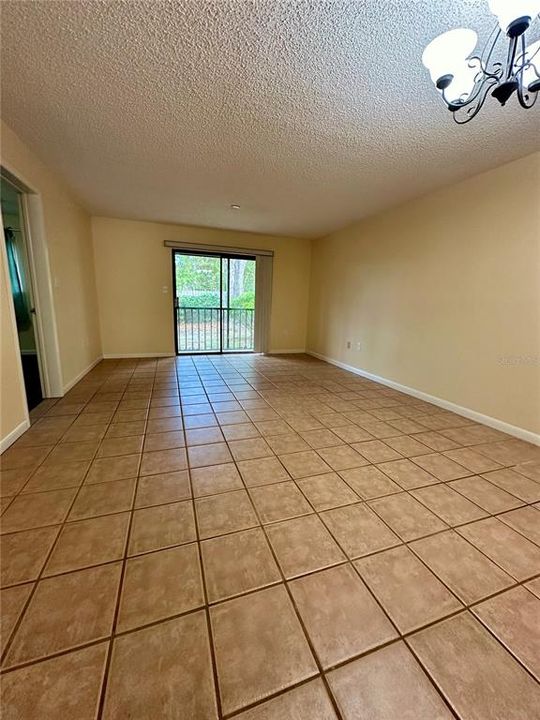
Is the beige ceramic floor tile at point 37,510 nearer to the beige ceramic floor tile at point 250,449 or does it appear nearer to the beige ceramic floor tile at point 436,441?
the beige ceramic floor tile at point 250,449

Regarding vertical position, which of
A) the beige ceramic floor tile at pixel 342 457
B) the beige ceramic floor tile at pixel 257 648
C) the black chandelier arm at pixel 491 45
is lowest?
the beige ceramic floor tile at pixel 257 648

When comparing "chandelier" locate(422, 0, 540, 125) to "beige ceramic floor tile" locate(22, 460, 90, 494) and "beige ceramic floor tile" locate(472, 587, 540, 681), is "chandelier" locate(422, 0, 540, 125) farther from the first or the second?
"beige ceramic floor tile" locate(22, 460, 90, 494)

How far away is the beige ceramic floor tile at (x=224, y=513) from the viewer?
56.1 inches

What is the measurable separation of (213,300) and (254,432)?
11.9ft

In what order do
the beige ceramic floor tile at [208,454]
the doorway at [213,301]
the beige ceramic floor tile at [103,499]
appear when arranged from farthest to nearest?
1. the doorway at [213,301]
2. the beige ceramic floor tile at [208,454]
3. the beige ceramic floor tile at [103,499]

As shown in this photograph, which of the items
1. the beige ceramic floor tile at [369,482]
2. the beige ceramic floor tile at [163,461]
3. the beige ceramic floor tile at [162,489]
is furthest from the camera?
the beige ceramic floor tile at [163,461]

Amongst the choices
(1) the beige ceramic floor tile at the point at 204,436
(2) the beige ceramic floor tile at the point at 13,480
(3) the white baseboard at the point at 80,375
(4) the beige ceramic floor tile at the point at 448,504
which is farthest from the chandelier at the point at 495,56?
(3) the white baseboard at the point at 80,375

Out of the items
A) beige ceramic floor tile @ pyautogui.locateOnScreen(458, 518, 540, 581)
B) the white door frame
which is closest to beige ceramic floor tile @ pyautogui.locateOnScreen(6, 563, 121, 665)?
beige ceramic floor tile @ pyautogui.locateOnScreen(458, 518, 540, 581)

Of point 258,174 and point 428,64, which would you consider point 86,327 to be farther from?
point 428,64

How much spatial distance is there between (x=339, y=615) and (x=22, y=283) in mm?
4779

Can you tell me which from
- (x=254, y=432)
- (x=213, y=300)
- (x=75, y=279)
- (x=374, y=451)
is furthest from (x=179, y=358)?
(x=374, y=451)

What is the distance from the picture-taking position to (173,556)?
1.27 meters

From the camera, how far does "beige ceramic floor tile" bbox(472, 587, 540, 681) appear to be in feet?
3.11

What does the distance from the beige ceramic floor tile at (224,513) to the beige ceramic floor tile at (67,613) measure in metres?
0.40
